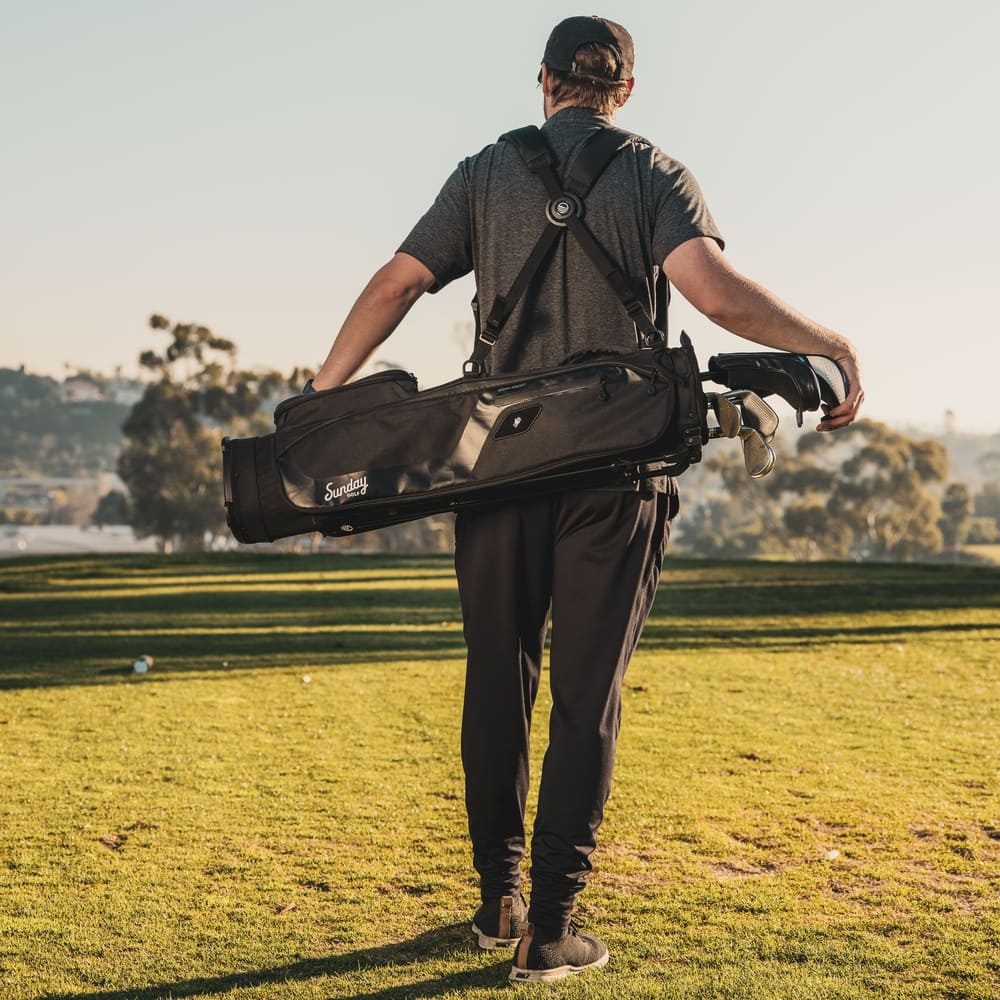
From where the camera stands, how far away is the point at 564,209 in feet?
10.3

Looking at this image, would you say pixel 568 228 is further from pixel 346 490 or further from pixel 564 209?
pixel 346 490

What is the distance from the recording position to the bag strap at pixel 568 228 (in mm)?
3143

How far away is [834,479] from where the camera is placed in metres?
57.2

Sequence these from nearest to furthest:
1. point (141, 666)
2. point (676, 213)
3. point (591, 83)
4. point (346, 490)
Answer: point (676, 213), point (346, 490), point (591, 83), point (141, 666)

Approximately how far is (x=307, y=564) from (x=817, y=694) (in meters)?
12.9

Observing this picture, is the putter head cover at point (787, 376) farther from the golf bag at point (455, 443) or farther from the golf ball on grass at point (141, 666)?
the golf ball on grass at point (141, 666)

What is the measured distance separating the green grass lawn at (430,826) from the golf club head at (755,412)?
51.2 inches

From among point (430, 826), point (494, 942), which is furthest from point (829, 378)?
point (430, 826)

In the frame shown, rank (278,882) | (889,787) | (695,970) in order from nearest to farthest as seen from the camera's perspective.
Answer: (695,970), (278,882), (889,787)

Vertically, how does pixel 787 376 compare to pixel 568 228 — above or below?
below

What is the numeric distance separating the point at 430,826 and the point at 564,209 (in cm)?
234

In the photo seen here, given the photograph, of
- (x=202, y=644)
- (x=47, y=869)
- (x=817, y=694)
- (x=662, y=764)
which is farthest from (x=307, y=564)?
(x=47, y=869)

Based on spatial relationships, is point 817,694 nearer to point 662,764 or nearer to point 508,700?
point 662,764

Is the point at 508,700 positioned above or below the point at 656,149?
below
